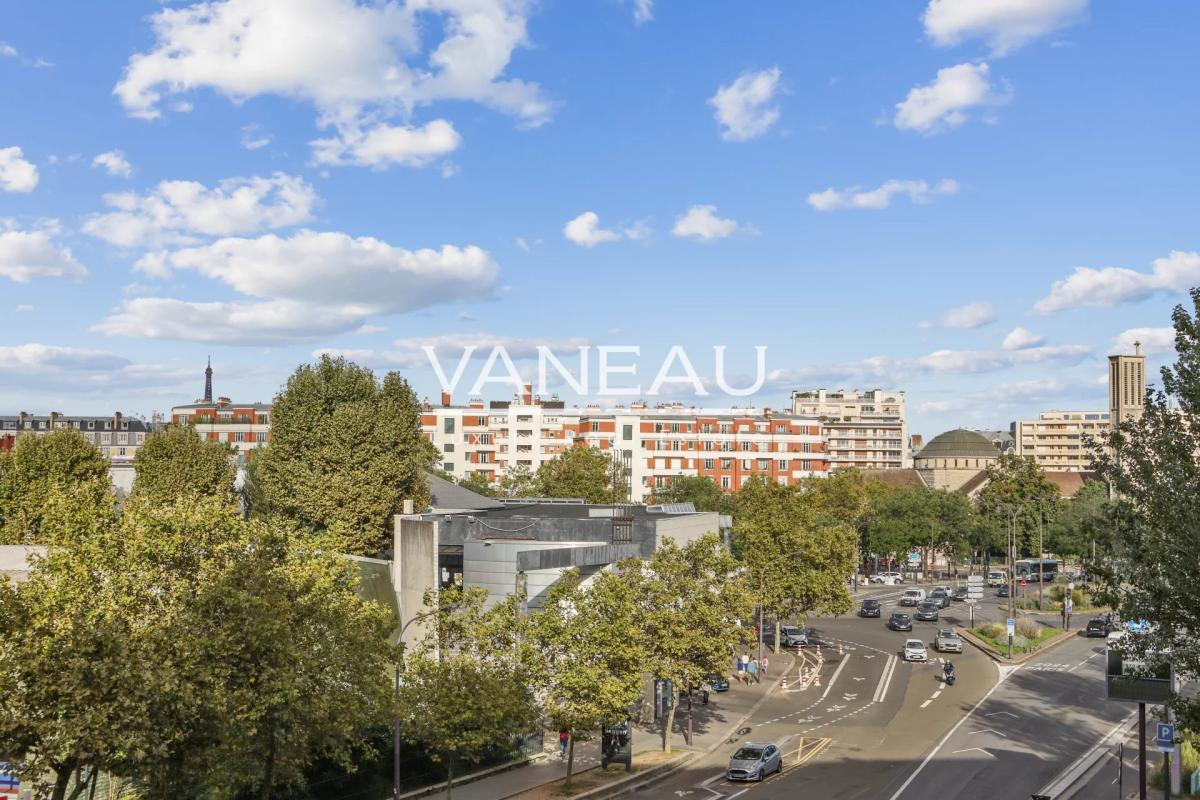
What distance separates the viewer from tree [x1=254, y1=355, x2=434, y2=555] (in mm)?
66812

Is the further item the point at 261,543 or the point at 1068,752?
the point at 1068,752

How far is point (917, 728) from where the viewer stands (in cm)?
4906

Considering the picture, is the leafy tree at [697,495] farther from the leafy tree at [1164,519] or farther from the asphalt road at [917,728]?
the leafy tree at [1164,519]

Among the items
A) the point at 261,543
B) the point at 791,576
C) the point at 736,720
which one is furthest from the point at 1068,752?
the point at 261,543

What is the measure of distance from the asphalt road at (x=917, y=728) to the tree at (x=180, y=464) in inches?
Answer: 1721

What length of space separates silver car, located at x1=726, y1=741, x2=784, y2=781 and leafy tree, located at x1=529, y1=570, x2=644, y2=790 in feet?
15.6

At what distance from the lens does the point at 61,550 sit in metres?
23.0

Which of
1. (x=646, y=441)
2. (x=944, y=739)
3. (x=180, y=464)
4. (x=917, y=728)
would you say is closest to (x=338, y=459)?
(x=180, y=464)

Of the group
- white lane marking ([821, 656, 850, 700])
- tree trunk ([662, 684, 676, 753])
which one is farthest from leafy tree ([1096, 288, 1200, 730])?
white lane marking ([821, 656, 850, 700])

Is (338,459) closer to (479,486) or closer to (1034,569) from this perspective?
(479,486)

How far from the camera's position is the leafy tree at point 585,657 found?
37062 millimetres

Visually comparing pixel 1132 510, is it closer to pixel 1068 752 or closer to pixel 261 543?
pixel 261 543

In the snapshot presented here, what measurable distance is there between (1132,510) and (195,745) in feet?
68.5

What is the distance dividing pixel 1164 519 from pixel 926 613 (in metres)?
66.4
